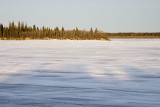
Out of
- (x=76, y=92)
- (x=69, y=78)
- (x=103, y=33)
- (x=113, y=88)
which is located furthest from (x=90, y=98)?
(x=103, y=33)

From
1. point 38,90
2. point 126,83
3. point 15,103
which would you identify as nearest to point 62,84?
point 38,90

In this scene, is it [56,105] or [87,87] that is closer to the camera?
[56,105]

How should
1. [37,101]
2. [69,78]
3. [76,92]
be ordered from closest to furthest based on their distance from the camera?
[37,101] < [76,92] < [69,78]

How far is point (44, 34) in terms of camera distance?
130m

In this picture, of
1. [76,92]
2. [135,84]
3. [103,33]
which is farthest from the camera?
[103,33]

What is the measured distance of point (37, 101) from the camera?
20.6 feet

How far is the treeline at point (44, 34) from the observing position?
94.5 metres

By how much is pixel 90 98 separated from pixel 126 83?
2360 millimetres

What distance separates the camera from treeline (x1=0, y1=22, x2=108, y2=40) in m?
94.5

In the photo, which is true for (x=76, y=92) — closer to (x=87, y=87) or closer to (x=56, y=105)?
(x=87, y=87)

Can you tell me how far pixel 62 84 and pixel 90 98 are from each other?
209cm

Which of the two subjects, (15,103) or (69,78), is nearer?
(15,103)

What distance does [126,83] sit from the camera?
28.5 ft

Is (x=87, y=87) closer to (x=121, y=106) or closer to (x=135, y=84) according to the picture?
(x=135, y=84)
